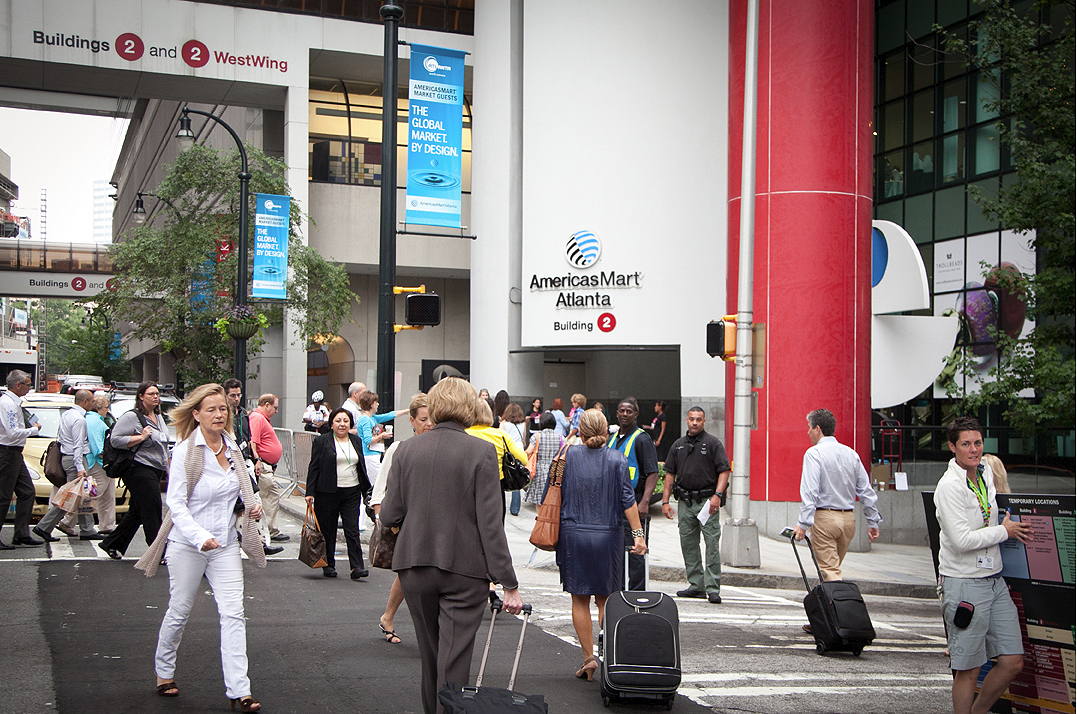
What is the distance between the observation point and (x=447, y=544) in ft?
16.4

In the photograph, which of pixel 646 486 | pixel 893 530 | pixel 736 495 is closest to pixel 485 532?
pixel 646 486

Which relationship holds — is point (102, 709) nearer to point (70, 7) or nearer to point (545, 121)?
point (545, 121)

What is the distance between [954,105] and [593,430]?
1018 inches

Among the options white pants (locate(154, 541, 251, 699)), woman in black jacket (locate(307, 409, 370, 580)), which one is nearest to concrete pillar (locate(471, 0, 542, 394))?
woman in black jacket (locate(307, 409, 370, 580))

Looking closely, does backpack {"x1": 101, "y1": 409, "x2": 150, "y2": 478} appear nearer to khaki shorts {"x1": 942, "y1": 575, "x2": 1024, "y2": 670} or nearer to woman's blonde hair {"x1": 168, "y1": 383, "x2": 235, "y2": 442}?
woman's blonde hair {"x1": 168, "y1": 383, "x2": 235, "y2": 442}

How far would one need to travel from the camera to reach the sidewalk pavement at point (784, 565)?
41.9 feet

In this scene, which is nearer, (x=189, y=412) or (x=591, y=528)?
(x=189, y=412)

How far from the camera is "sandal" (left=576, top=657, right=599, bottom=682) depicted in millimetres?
7077

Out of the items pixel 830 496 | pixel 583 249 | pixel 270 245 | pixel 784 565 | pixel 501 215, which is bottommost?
pixel 784 565

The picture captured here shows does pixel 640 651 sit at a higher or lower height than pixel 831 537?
lower

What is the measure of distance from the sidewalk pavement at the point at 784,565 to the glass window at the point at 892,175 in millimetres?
16348

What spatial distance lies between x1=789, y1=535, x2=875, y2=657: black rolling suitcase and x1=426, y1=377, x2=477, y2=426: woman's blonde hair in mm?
3862

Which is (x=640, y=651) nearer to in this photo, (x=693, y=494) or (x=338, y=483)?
(x=693, y=494)

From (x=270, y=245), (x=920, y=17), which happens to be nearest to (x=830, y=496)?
(x=270, y=245)
